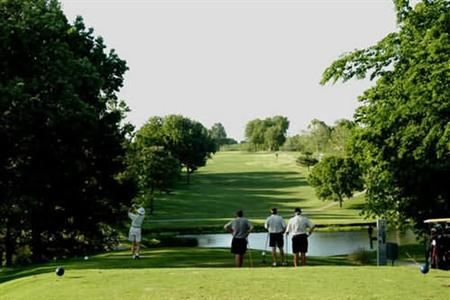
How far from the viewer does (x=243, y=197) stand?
4498 inches

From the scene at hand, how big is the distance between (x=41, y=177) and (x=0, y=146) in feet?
12.8

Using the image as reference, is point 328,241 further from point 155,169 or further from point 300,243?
point 155,169

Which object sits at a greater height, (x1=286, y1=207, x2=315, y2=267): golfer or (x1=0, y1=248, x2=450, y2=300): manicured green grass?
(x1=286, y1=207, x2=315, y2=267): golfer

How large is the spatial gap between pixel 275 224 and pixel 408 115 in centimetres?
952

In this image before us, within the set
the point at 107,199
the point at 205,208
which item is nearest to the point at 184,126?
the point at 205,208

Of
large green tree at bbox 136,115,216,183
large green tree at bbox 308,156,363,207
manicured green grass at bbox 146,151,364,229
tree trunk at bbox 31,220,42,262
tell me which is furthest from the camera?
large green tree at bbox 136,115,216,183

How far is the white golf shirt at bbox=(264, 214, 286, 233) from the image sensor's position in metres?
24.1

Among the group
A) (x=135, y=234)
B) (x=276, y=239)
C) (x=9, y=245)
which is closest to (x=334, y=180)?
(x=9, y=245)

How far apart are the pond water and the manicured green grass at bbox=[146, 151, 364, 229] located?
847 centimetres

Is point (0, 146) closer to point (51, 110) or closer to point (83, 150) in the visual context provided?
point (51, 110)

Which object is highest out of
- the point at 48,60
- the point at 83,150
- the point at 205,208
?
the point at 48,60

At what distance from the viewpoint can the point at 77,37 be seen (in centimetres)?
3953

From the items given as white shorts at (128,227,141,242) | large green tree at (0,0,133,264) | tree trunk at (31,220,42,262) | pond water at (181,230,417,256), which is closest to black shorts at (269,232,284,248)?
white shorts at (128,227,141,242)

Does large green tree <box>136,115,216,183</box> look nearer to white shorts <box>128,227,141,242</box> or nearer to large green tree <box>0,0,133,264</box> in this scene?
large green tree <box>0,0,133,264</box>
